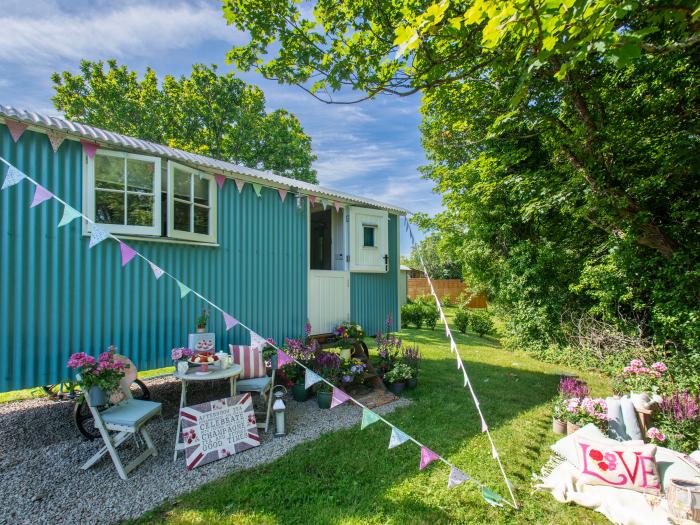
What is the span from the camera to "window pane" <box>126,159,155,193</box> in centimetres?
424

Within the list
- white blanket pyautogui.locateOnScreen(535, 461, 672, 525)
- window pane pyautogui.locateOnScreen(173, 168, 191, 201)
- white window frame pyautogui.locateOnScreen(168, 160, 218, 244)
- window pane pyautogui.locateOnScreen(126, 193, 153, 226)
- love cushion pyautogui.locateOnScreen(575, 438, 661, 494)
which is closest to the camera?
white blanket pyautogui.locateOnScreen(535, 461, 672, 525)

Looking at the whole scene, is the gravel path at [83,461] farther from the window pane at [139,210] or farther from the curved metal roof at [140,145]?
the curved metal roof at [140,145]

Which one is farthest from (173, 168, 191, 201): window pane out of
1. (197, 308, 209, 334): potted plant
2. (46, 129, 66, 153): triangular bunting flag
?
(197, 308, 209, 334): potted plant

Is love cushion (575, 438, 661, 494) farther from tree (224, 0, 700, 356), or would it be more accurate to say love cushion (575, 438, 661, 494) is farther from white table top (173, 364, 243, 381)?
white table top (173, 364, 243, 381)

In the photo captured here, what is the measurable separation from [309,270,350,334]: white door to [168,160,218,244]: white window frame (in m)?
1.97

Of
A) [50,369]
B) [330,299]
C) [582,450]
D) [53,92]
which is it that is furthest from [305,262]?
[53,92]

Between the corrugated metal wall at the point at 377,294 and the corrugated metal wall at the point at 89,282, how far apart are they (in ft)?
6.37

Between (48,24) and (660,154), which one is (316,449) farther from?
(48,24)

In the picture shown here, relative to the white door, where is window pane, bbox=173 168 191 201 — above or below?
above

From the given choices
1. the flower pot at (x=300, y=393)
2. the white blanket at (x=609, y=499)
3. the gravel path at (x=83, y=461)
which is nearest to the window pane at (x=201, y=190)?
the gravel path at (x=83, y=461)

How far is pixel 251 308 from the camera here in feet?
17.9

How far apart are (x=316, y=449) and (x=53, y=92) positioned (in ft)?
67.3

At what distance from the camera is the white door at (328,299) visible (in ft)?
20.8

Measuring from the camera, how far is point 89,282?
4.00 meters
